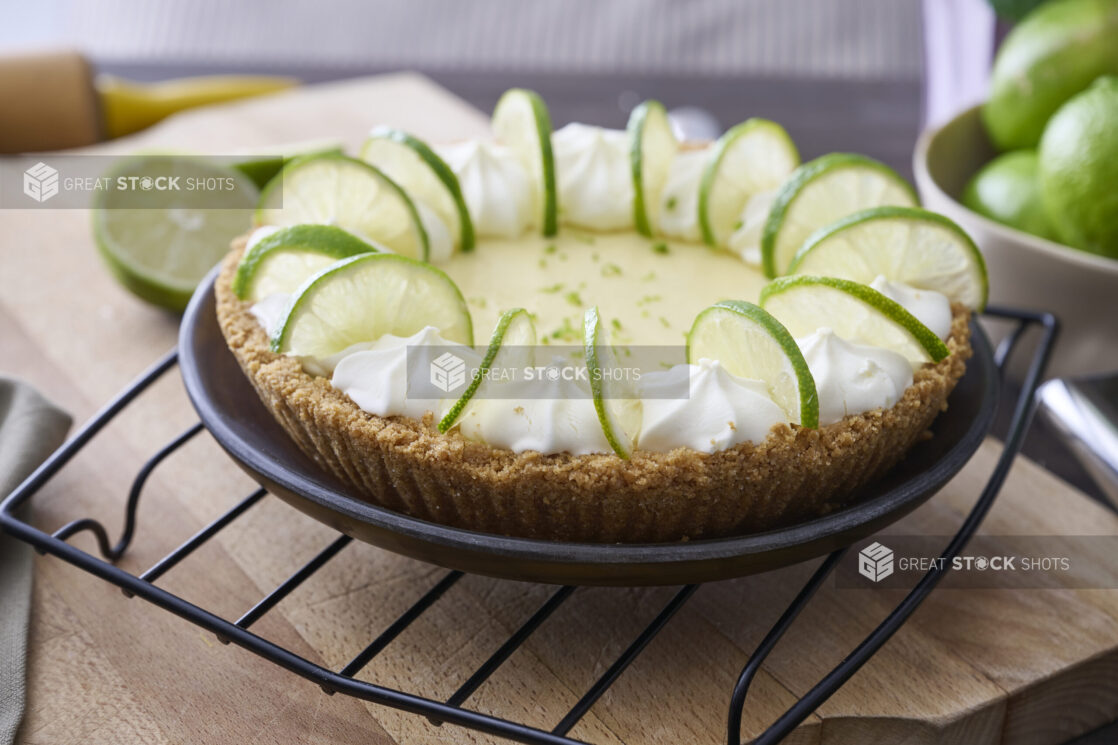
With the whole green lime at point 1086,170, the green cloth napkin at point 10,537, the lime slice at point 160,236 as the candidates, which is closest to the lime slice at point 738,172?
the whole green lime at point 1086,170

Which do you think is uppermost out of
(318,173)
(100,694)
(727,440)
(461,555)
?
(318,173)

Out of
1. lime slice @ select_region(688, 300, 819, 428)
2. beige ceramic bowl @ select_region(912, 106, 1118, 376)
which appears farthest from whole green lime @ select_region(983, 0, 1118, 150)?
lime slice @ select_region(688, 300, 819, 428)

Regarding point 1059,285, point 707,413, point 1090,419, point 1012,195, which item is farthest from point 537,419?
point 1012,195

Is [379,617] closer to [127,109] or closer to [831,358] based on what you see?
[831,358]

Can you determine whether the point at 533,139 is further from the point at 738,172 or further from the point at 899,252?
the point at 899,252

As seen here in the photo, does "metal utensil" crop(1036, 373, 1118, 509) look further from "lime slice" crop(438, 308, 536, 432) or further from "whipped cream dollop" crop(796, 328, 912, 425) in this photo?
"lime slice" crop(438, 308, 536, 432)

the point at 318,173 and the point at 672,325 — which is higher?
the point at 318,173

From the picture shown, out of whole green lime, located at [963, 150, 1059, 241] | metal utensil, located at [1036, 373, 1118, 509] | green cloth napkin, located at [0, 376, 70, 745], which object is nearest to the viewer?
green cloth napkin, located at [0, 376, 70, 745]

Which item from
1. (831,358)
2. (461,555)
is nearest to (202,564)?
(461,555)
